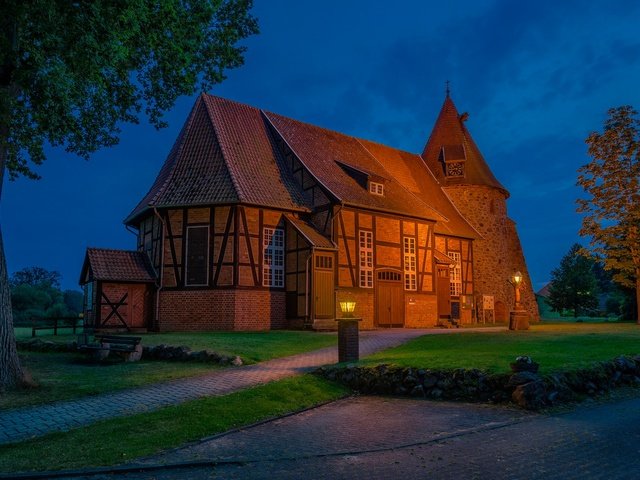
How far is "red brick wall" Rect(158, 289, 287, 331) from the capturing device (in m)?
Result: 22.6

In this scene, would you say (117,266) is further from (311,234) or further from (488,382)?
(488,382)

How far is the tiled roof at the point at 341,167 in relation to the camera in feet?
85.0

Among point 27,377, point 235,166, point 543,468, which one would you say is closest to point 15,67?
point 27,377

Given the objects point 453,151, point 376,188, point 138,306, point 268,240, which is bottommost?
point 138,306

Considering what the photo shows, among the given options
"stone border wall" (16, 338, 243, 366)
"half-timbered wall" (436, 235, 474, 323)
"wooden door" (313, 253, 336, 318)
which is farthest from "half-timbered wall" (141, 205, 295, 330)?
"half-timbered wall" (436, 235, 474, 323)

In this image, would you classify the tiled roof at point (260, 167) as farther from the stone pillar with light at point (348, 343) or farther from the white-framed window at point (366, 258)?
the stone pillar with light at point (348, 343)

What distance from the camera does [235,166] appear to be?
24.6 meters

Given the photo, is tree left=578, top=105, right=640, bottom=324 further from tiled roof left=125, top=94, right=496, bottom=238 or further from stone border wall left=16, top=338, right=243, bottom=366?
stone border wall left=16, top=338, right=243, bottom=366

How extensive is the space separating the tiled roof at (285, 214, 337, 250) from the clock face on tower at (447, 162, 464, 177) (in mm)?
15512

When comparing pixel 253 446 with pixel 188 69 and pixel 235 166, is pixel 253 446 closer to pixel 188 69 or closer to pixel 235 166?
pixel 188 69

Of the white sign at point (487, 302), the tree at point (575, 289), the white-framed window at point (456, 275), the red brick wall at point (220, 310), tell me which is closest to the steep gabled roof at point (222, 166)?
the red brick wall at point (220, 310)

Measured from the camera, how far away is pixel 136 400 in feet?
30.9

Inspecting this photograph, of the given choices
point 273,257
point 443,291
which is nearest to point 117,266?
point 273,257

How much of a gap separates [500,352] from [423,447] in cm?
709
